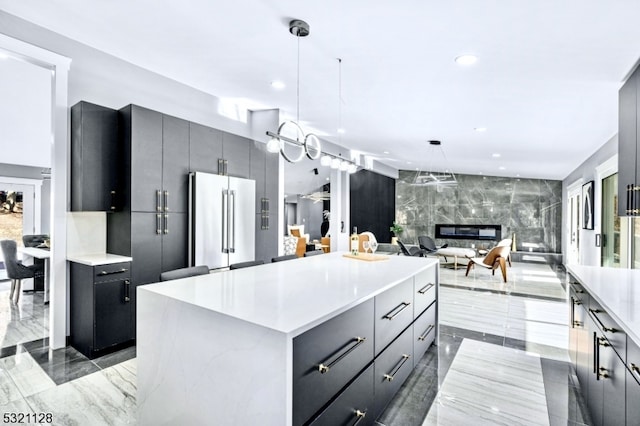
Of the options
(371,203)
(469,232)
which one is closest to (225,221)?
(371,203)

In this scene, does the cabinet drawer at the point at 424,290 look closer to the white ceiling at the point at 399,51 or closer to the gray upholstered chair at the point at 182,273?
the gray upholstered chair at the point at 182,273

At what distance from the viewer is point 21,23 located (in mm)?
2795

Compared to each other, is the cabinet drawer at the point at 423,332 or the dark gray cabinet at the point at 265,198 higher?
the dark gray cabinet at the point at 265,198

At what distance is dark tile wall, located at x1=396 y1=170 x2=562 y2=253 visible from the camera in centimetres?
1011

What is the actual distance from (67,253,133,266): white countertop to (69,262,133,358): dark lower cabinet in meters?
0.04

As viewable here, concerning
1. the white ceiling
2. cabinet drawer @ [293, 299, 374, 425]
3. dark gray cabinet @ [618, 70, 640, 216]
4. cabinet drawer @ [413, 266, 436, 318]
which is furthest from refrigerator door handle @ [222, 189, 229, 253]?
dark gray cabinet @ [618, 70, 640, 216]

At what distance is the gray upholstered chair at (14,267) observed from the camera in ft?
15.3

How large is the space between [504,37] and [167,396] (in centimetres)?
311

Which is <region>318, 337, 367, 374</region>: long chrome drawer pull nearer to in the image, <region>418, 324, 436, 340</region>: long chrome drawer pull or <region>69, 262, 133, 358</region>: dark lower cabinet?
<region>418, 324, 436, 340</region>: long chrome drawer pull

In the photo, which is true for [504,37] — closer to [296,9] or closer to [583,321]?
[296,9]

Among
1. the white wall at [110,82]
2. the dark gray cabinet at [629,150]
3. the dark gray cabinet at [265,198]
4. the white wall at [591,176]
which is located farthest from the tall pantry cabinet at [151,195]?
the white wall at [591,176]

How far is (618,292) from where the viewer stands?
1.93 m

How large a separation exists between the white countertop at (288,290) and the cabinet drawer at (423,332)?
0.48m

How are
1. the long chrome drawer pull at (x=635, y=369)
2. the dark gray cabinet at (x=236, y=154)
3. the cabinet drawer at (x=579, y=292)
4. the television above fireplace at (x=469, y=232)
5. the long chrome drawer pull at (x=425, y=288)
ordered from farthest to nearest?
the television above fireplace at (x=469, y=232) → the dark gray cabinet at (x=236, y=154) → the long chrome drawer pull at (x=425, y=288) → the cabinet drawer at (x=579, y=292) → the long chrome drawer pull at (x=635, y=369)
